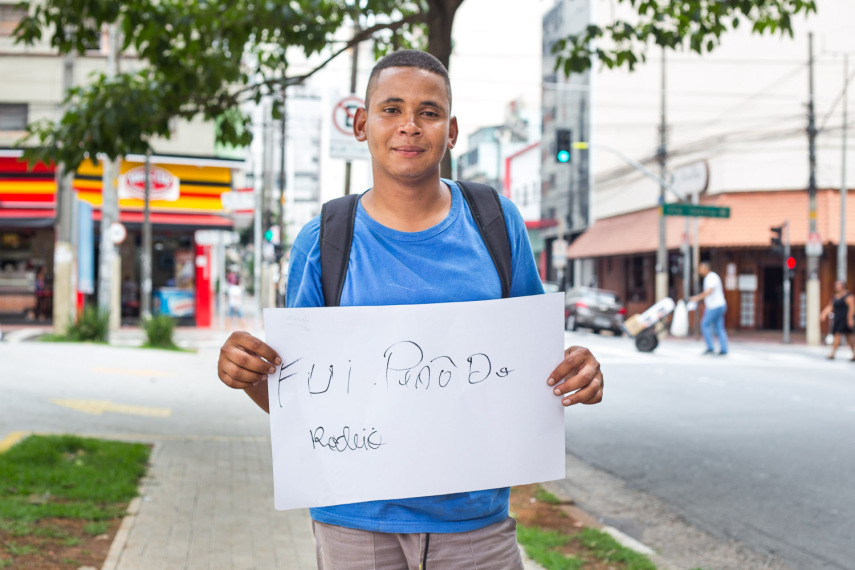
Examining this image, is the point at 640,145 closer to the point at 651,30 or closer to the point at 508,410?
the point at 651,30

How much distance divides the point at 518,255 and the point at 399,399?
46cm

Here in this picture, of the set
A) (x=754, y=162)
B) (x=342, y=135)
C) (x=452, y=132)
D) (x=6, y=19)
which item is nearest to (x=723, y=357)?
(x=342, y=135)

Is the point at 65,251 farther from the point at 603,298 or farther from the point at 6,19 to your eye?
the point at 603,298

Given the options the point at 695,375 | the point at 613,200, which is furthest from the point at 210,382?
the point at 613,200

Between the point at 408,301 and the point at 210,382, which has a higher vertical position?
the point at 408,301

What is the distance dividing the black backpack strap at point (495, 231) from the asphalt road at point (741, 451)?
3.43 m

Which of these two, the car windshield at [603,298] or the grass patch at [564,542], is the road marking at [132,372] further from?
the car windshield at [603,298]

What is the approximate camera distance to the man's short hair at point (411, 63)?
86.4 inches

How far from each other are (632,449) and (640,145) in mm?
32536

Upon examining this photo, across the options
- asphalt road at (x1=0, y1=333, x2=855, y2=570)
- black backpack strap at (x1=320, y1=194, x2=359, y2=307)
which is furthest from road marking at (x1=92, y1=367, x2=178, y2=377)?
black backpack strap at (x1=320, y1=194, x2=359, y2=307)

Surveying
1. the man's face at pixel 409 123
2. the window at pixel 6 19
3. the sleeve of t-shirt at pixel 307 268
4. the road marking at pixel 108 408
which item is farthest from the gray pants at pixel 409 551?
the window at pixel 6 19

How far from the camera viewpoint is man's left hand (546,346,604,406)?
2.15 meters

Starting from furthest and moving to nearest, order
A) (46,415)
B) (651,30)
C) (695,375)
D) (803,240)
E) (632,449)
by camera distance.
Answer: (803,240) → (695,375) → (46,415) → (632,449) → (651,30)

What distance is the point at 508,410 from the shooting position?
223 cm
